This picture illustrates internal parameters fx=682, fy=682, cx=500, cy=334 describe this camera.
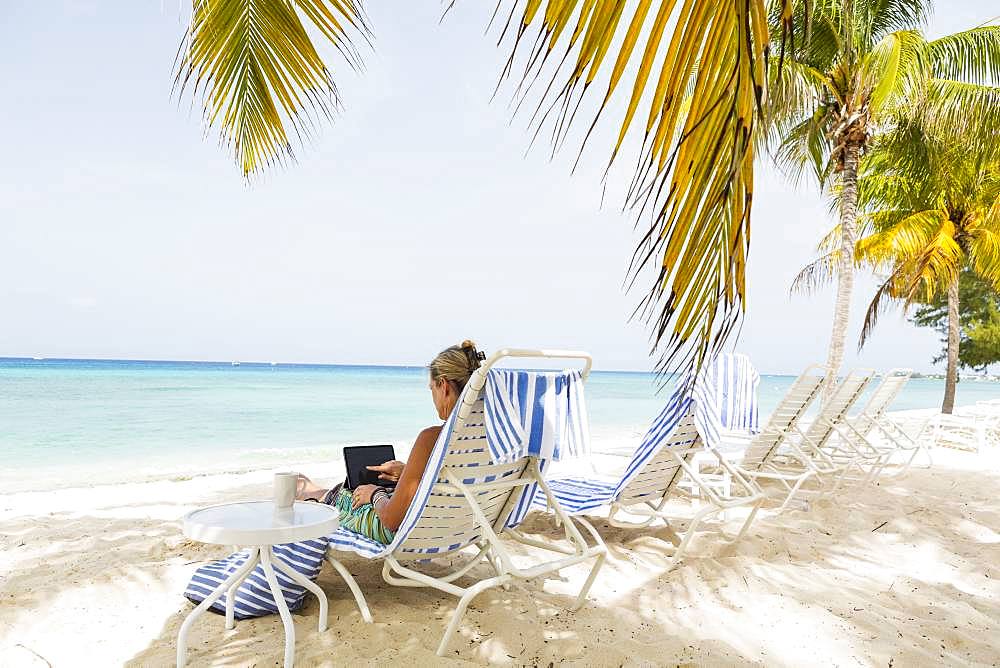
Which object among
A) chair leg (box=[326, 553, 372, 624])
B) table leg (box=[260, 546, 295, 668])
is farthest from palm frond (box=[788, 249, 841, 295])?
table leg (box=[260, 546, 295, 668])

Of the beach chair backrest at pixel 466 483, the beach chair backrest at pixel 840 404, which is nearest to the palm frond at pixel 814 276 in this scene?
the beach chair backrest at pixel 840 404

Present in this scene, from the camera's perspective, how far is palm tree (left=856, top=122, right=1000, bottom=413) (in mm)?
12844

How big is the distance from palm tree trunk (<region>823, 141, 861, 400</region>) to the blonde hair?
26.8ft

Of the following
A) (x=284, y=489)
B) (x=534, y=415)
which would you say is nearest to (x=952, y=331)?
(x=534, y=415)

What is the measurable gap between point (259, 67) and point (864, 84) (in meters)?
9.35

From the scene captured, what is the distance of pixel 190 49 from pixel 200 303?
41.1m

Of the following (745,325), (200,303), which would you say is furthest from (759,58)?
(200,303)

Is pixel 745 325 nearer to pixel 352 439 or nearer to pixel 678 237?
pixel 678 237

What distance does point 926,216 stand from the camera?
47.1 ft

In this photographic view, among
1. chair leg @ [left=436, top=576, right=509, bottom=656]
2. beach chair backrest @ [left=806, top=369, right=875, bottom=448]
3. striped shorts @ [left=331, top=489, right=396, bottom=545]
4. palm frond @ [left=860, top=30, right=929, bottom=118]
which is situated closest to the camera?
chair leg @ [left=436, top=576, right=509, bottom=656]

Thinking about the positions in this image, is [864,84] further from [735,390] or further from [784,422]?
[735,390]

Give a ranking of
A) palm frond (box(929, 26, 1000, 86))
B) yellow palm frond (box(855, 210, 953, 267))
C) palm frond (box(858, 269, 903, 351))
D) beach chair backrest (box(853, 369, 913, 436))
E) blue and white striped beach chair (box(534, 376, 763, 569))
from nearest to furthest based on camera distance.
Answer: blue and white striped beach chair (box(534, 376, 763, 569))
beach chair backrest (box(853, 369, 913, 436))
palm frond (box(929, 26, 1000, 86))
yellow palm frond (box(855, 210, 953, 267))
palm frond (box(858, 269, 903, 351))

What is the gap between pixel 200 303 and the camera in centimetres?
4097

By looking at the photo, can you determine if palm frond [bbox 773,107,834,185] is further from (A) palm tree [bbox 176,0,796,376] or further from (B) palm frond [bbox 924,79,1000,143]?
(A) palm tree [bbox 176,0,796,376]
